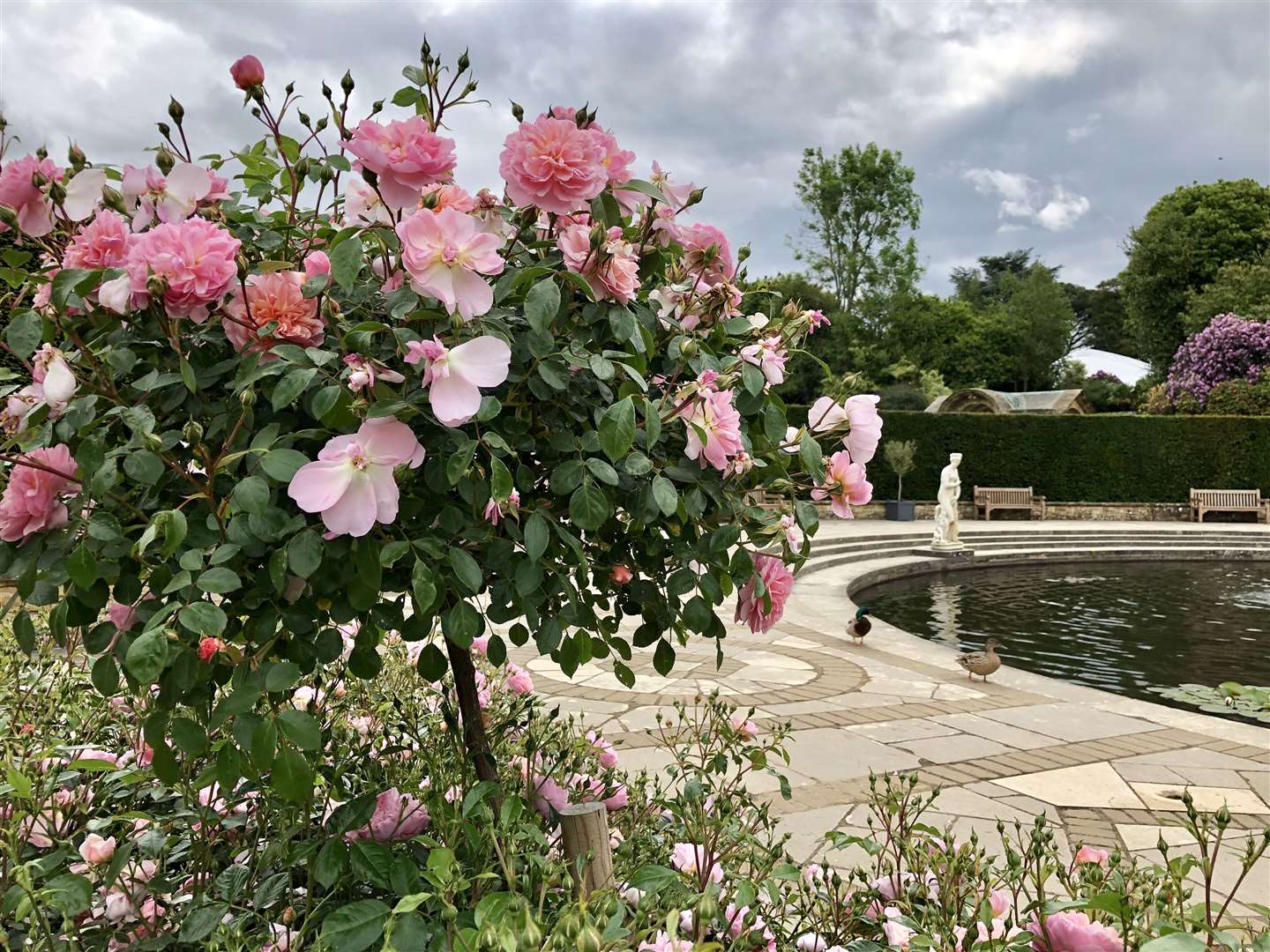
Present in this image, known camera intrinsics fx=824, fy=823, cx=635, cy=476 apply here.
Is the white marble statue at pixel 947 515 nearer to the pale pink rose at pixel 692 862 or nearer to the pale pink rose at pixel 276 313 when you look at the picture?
the pale pink rose at pixel 692 862

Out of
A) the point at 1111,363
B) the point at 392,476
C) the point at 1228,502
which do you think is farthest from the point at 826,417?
the point at 1111,363

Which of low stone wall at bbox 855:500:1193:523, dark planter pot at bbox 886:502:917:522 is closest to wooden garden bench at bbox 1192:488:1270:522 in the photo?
low stone wall at bbox 855:500:1193:523

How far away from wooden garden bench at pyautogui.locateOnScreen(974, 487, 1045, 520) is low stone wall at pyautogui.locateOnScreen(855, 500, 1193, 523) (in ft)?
0.71

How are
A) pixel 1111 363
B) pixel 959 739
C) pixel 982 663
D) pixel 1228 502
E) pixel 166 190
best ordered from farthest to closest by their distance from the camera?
pixel 1111 363
pixel 1228 502
pixel 982 663
pixel 959 739
pixel 166 190

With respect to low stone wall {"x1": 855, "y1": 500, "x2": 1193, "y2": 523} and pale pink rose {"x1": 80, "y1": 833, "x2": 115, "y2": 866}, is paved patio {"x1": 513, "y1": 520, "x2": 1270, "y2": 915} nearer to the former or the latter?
pale pink rose {"x1": 80, "y1": 833, "x2": 115, "y2": 866}

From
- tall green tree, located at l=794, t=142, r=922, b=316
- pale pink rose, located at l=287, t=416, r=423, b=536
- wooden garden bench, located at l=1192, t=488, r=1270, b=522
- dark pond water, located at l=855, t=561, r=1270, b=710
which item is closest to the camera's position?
pale pink rose, located at l=287, t=416, r=423, b=536

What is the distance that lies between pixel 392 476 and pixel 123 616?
572 mm

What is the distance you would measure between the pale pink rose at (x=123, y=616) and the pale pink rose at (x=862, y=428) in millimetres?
1127

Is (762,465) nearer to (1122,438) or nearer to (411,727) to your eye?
(411,727)

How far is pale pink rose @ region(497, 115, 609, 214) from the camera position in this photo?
1162mm

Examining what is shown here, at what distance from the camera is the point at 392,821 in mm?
1605

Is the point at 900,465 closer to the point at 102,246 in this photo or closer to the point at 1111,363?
the point at 102,246

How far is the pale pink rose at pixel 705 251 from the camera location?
4.63 feet

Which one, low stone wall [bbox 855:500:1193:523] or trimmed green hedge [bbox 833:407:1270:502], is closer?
low stone wall [bbox 855:500:1193:523]
